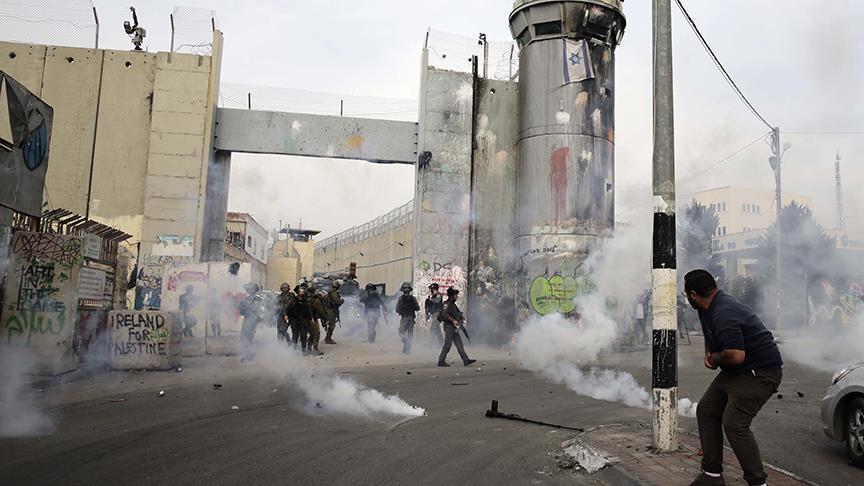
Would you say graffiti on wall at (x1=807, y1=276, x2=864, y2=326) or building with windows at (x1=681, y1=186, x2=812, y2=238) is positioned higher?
building with windows at (x1=681, y1=186, x2=812, y2=238)

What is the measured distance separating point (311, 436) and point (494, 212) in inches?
585

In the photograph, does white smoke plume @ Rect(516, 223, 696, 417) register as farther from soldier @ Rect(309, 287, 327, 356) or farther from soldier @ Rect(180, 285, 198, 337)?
soldier @ Rect(180, 285, 198, 337)

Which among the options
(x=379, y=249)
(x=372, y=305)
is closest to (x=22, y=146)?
(x=372, y=305)

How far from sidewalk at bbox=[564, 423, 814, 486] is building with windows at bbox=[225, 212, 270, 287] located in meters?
35.1

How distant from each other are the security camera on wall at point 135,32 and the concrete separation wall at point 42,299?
36.9 ft

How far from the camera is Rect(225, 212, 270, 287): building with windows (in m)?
41.4

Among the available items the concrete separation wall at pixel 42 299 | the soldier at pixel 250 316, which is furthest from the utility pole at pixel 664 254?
the soldier at pixel 250 316

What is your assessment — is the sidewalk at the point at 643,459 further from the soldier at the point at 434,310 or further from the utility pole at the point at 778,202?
the utility pole at the point at 778,202

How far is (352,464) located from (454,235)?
1476cm

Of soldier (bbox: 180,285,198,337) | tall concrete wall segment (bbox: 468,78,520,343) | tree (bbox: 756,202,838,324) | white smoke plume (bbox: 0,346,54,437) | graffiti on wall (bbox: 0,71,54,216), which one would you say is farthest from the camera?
tree (bbox: 756,202,838,324)

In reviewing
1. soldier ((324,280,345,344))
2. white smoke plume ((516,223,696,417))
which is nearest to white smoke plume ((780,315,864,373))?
white smoke plume ((516,223,696,417))

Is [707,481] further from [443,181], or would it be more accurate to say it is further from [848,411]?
[443,181]

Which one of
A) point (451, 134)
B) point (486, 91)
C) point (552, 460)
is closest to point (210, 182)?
point (451, 134)

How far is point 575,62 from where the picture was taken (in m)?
18.5
